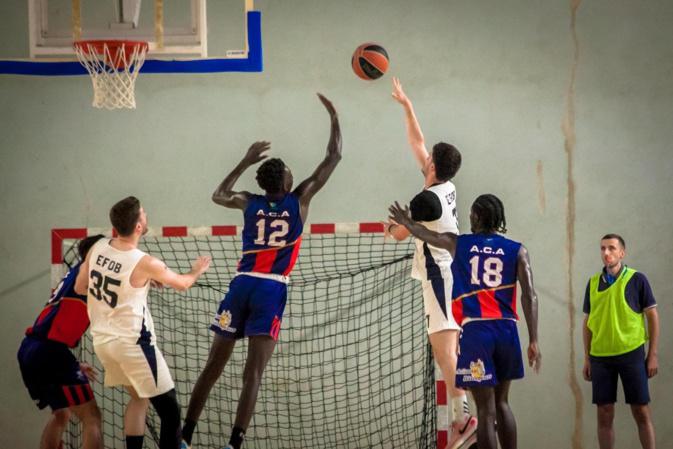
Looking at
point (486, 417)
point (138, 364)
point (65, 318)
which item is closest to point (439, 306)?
point (486, 417)

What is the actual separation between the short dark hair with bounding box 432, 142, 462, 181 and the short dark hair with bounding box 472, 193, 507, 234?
917 mm

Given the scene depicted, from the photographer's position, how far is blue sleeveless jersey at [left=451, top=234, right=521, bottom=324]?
6730 mm

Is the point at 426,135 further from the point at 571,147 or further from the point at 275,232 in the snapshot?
the point at 275,232

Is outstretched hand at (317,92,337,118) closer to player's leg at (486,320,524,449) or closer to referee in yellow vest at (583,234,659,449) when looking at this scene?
player's leg at (486,320,524,449)

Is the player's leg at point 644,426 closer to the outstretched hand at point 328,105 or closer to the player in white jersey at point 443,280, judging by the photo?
the player in white jersey at point 443,280

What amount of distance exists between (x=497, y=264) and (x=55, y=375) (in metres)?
3.24

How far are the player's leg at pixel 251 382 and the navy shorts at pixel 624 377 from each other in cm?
318

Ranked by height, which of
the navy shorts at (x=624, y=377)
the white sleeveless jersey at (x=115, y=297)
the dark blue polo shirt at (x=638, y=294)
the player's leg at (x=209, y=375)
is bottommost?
the navy shorts at (x=624, y=377)

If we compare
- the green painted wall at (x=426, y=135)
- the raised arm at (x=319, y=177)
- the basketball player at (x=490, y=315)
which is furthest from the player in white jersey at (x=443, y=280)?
the green painted wall at (x=426, y=135)

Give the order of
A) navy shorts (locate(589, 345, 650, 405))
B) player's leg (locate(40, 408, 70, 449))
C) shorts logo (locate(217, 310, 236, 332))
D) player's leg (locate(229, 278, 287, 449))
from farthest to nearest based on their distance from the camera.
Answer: navy shorts (locate(589, 345, 650, 405)), player's leg (locate(40, 408, 70, 449)), shorts logo (locate(217, 310, 236, 332)), player's leg (locate(229, 278, 287, 449))

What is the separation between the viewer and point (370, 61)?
8.40 meters

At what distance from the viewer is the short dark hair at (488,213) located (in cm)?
681

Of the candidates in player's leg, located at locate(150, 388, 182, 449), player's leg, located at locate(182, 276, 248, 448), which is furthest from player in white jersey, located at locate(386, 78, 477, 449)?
player's leg, located at locate(150, 388, 182, 449)

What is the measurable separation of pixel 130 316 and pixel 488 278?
97.1 inches
